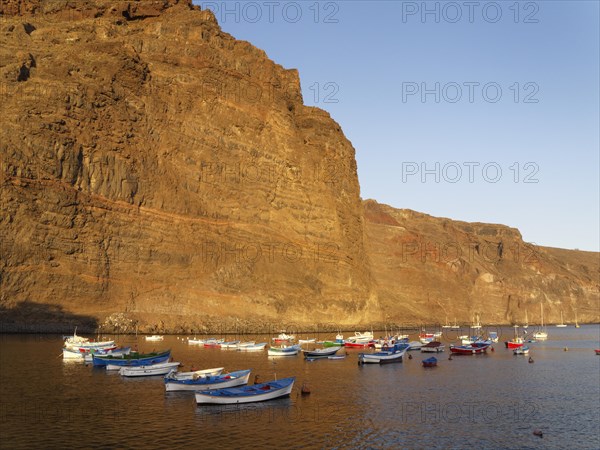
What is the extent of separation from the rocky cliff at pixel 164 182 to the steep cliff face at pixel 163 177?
0.24 m

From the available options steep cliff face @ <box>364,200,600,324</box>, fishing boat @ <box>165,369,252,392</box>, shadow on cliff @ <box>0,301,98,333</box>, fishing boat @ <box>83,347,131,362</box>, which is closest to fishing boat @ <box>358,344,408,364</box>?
fishing boat @ <box>83,347,131,362</box>

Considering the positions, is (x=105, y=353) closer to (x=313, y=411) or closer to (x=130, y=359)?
(x=130, y=359)

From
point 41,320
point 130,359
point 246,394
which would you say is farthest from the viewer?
point 41,320

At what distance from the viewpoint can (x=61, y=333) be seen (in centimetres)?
7619

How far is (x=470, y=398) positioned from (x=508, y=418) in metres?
6.52

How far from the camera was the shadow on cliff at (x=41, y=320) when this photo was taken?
7394cm

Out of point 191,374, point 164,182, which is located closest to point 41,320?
point 164,182

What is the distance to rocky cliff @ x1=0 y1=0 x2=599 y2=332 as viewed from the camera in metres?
82.2

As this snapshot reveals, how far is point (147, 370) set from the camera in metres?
46.9

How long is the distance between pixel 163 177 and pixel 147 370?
5611 centimetres

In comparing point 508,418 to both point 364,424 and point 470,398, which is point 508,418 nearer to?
point 470,398

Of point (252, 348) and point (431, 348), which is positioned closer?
point (252, 348)

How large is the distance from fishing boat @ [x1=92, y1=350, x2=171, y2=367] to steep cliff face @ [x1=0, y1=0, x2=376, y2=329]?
3049 centimetres

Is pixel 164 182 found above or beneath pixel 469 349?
above
